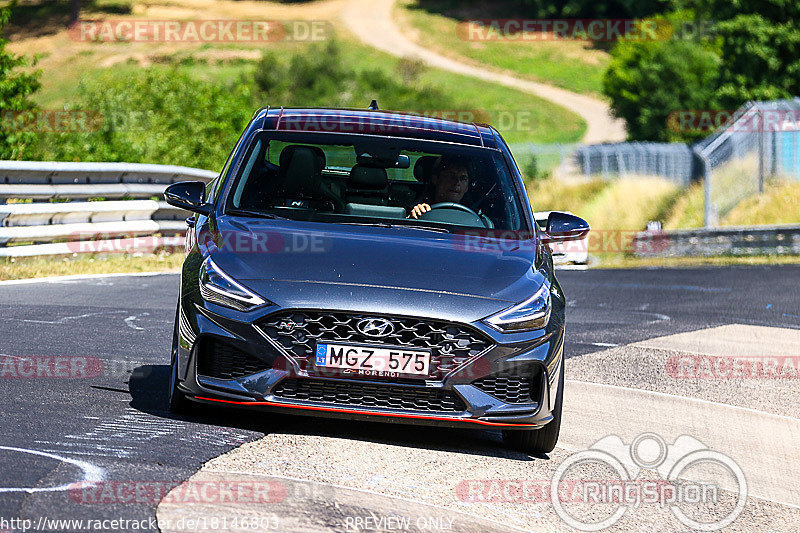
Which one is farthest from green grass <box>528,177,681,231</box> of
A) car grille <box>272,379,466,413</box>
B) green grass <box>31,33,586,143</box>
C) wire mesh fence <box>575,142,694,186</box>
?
green grass <box>31,33,586,143</box>

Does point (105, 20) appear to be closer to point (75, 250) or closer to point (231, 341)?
point (75, 250)

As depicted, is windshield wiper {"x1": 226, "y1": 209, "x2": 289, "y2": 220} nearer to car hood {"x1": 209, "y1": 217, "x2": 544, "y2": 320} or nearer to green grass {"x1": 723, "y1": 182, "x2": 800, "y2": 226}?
car hood {"x1": 209, "y1": 217, "x2": 544, "y2": 320}

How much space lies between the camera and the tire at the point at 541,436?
632 cm

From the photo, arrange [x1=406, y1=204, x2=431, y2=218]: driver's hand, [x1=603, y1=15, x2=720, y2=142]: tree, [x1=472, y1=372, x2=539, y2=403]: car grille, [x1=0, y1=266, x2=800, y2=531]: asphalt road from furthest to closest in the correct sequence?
[x1=603, y1=15, x2=720, y2=142]: tree, [x1=406, y1=204, x2=431, y2=218]: driver's hand, [x1=472, y1=372, x2=539, y2=403]: car grille, [x1=0, y1=266, x2=800, y2=531]: asphalt road

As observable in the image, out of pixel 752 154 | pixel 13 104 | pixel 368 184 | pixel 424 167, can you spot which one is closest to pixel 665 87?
pixel 752 154

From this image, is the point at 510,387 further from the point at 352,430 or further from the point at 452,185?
the point at 452,185

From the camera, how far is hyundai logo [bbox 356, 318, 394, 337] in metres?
5.78

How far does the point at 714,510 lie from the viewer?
18.9 feet

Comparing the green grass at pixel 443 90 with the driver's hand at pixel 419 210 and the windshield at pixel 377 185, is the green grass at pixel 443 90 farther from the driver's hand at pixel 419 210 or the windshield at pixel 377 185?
the driver's hand at pixel 419 210

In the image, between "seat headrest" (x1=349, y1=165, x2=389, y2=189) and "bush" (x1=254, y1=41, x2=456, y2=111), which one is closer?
"seat headrest" (x1=349, y1=165, x2=389, y2=189)

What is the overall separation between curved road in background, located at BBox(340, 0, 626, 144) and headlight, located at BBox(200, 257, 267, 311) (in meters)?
75.7

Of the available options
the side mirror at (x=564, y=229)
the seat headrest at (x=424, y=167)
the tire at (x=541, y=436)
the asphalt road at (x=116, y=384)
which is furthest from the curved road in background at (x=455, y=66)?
the tire at (x=541, y=436)

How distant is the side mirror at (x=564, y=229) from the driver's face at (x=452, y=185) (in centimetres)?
54

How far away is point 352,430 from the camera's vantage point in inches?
253
